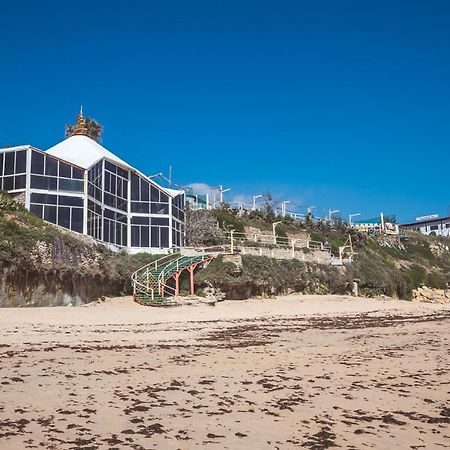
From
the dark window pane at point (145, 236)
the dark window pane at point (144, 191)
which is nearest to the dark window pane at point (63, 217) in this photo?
the dark window pane at point (145, 236)

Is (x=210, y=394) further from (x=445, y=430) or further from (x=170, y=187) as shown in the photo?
(x=170, y=187)

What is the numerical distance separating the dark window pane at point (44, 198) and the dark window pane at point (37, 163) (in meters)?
1.43

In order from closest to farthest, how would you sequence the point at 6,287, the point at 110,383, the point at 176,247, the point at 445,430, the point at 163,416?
the point at 445,430
the point at 163,416
the point at 110,383
the point at 6,287
the point at 176,247

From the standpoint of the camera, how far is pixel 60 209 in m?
27.9

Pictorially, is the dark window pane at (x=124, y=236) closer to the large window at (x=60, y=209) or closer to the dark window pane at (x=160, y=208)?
the dark window pane at (x=160, y=208)

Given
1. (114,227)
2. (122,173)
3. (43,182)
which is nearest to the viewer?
(43,182)

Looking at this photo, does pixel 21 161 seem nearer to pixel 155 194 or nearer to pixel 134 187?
pixel 134 187

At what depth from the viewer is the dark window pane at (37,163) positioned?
90.7 ft

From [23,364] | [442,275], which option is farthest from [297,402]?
[442,275]

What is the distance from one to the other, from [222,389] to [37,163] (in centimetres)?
2439

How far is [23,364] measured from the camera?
7.99 meters

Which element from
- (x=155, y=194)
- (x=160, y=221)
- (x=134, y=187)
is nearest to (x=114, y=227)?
(x=160, y=221)

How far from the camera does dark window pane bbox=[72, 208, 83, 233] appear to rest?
92.2ft

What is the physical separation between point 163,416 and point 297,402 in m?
1.77
